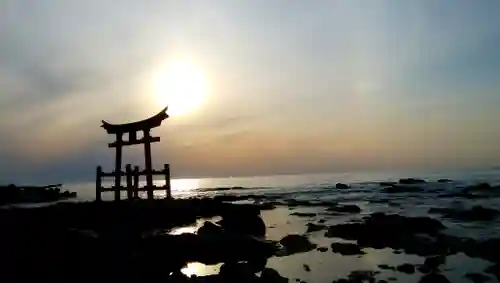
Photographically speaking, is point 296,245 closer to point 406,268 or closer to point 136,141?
point 406,268

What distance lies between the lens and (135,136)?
26516mm

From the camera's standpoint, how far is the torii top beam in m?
25.8

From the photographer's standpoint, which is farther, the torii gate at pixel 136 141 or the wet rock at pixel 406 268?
the torii gate at pixel 136 141

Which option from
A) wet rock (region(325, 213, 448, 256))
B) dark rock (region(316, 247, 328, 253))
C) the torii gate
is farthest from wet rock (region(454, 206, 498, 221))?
the torii gate

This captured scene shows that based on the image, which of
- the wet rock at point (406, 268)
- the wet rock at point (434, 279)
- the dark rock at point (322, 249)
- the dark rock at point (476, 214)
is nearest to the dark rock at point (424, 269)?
the wet rock at point (406, 268)

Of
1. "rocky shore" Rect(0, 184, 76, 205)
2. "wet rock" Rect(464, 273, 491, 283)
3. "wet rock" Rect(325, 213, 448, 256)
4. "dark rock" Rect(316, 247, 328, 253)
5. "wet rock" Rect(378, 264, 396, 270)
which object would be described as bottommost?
"wet rock" Rect(464, 273, 491, 283)

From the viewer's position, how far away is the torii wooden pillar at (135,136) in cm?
2588

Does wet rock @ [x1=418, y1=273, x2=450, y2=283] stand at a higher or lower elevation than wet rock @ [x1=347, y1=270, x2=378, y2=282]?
higher

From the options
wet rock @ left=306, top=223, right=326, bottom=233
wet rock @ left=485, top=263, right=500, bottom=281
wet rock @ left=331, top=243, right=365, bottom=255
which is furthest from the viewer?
wet rock @ left=306, top=223, right=326, bottom=233

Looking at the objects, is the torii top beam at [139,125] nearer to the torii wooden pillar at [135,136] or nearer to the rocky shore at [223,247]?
the torii wooden pillar at [135,136]

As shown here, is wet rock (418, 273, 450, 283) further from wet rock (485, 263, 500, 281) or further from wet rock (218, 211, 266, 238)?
wet rock (218, 211, 266, 238)

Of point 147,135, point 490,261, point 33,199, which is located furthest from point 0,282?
point 33,199

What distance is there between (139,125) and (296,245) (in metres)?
12.4

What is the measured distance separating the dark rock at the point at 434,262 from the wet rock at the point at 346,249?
312 cm
